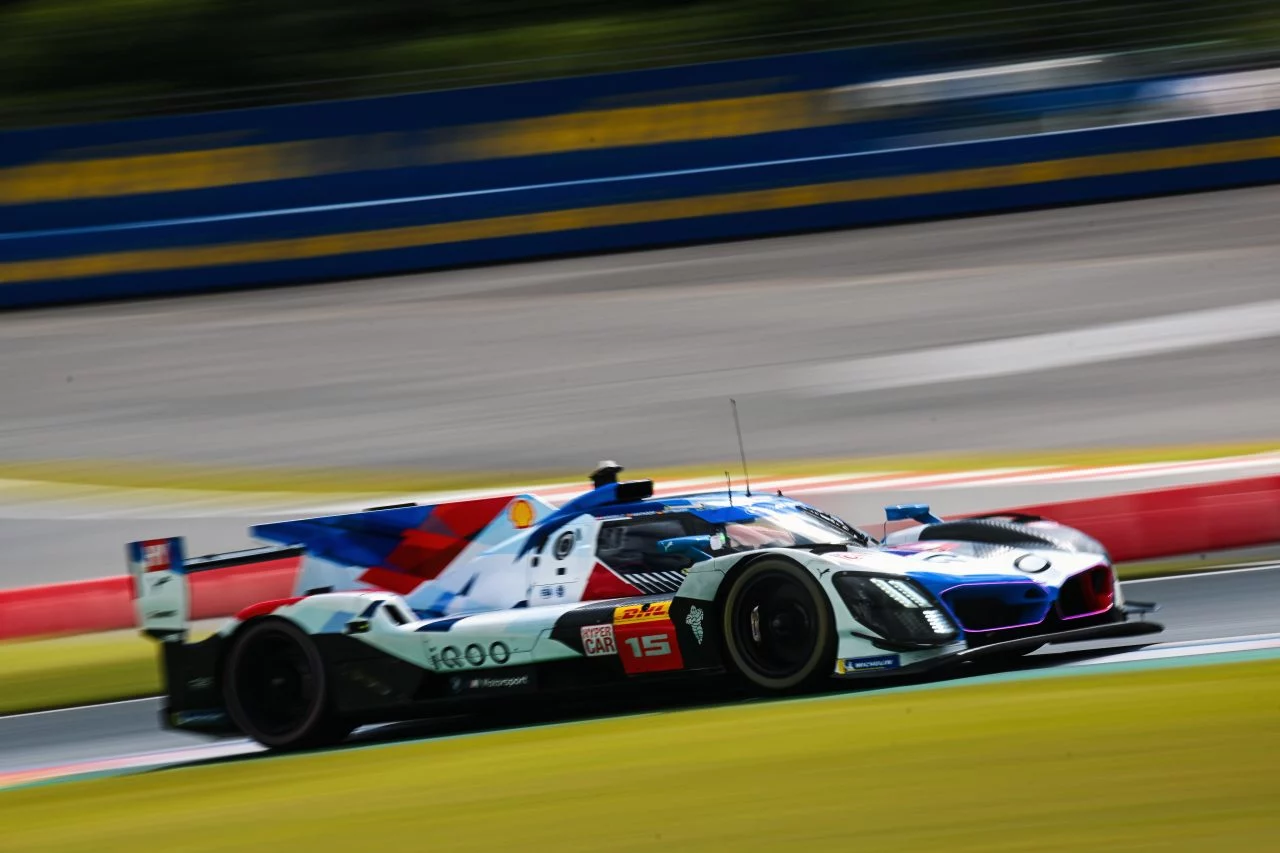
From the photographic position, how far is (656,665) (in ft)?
22.5

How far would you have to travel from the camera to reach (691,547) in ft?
23.2

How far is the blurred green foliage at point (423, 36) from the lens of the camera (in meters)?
18.4

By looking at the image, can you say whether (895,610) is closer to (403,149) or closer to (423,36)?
(403,149)

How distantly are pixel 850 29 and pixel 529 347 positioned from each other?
5.89 m

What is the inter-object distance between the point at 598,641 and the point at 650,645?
247 millimetres

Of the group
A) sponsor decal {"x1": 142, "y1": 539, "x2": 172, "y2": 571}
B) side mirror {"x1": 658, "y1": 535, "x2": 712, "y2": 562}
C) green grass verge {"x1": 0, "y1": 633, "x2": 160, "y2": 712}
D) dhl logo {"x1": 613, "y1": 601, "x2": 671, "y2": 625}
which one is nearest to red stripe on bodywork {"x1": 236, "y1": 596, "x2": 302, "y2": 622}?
sponsor decal {"x1": 142, "y1": 539, "x2": 172, "y2": 571}

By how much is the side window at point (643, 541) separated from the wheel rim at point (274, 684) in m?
1.52

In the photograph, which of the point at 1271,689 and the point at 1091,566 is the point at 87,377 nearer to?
the point at 1091,566

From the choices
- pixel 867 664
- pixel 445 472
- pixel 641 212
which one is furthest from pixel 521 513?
pixel 641 212

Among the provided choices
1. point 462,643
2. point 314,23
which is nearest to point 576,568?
point 462,643

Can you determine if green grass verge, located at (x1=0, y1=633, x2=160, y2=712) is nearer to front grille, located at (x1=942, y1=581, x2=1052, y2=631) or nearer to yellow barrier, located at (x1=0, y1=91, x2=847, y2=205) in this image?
front grille, located at (x1=942, y1=581, x2=1052, y2=631)

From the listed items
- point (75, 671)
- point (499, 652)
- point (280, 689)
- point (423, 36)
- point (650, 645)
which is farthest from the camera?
point (423, 36)

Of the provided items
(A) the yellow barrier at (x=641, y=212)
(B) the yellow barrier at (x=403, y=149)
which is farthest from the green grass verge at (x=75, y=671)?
A: (B) the yellow barrier at (x=403, y=149)

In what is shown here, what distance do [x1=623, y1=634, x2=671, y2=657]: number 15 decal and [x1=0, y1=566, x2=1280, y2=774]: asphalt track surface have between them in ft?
1.27
